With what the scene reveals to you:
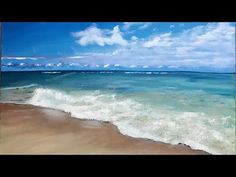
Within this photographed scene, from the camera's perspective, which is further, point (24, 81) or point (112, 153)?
point (24, 81)

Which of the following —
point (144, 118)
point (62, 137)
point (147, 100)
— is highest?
point (147, 100)

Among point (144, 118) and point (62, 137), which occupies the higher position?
point (144, 118)

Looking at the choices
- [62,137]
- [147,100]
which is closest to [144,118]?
[147,100]

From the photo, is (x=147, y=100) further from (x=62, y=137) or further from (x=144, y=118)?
(x=62, y=137)
